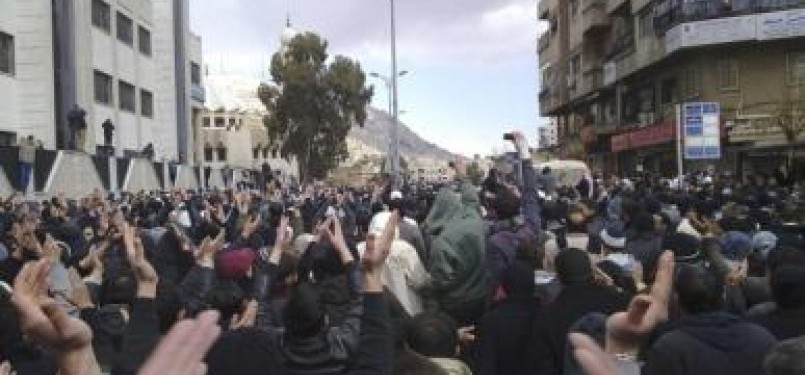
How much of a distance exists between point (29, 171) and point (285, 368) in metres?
24.0

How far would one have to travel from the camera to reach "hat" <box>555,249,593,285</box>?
229 inches

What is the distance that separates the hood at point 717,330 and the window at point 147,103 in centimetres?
5183

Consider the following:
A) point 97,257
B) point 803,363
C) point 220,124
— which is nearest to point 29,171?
point 97,257

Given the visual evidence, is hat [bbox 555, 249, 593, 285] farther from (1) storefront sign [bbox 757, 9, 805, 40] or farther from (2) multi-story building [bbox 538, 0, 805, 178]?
(1) storefront sign [bbox 757, 9, 805, 40]

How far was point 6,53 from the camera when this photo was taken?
129 feet

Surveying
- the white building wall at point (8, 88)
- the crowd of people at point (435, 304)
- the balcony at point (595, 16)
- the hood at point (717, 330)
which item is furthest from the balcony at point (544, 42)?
the hood at point (717, 330)

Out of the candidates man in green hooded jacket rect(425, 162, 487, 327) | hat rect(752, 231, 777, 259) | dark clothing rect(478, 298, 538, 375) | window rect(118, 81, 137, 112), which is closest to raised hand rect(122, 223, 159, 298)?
dark clothing rect(478, 298, 538, 375)

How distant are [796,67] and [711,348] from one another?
39.8 metres

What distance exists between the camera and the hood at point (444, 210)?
7848 mm

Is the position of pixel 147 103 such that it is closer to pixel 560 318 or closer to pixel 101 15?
pixel 101 15

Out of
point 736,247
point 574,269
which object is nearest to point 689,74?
point 736,247

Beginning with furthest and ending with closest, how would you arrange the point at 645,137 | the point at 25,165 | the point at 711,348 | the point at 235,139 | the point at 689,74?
the point at 235,139 → the point at 645,137 → the point at 689,74 → the point at 25,165 → the point at 711,348

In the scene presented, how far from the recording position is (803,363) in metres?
2.96

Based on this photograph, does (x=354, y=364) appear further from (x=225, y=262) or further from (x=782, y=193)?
(x=782, y=193)
